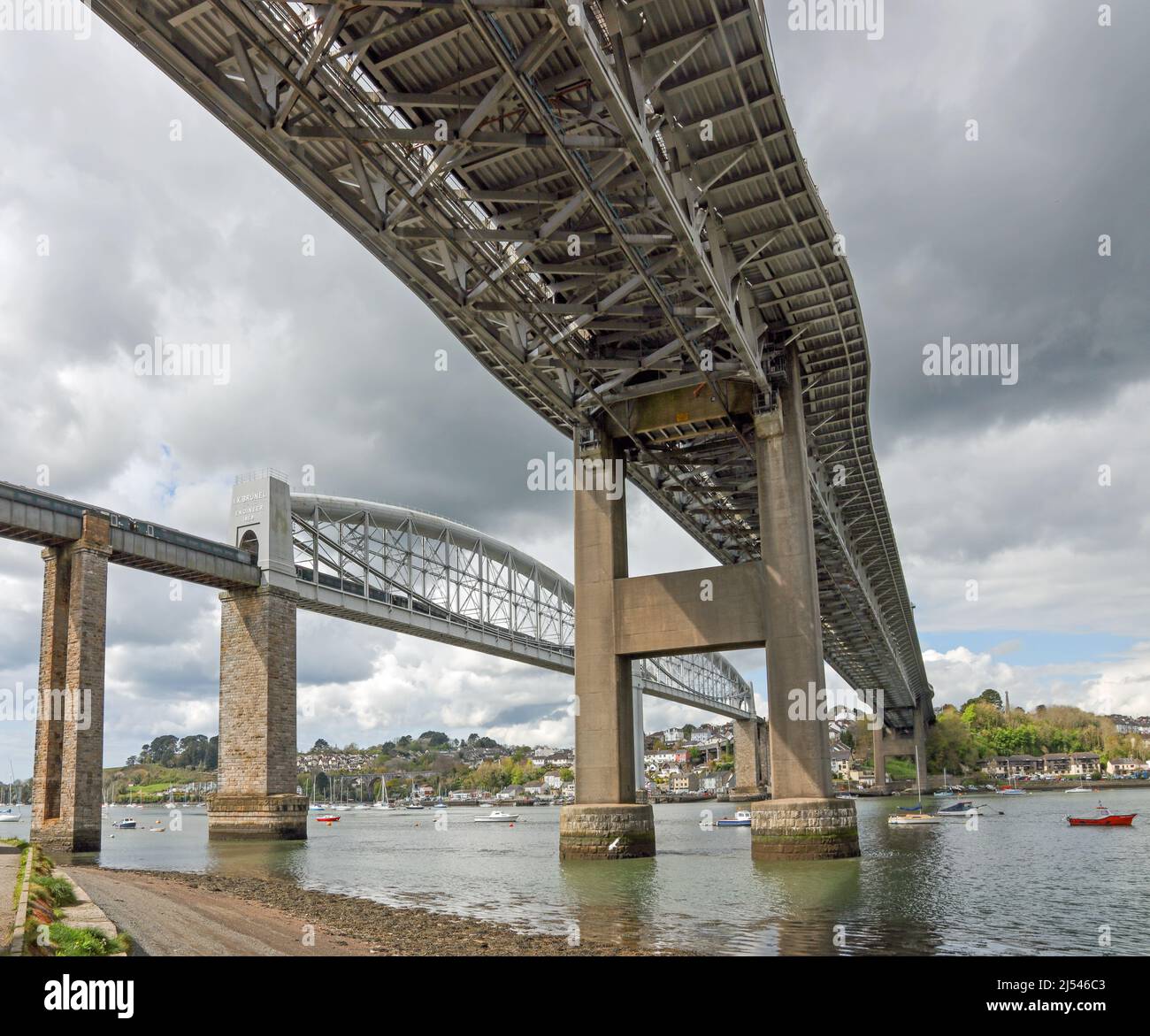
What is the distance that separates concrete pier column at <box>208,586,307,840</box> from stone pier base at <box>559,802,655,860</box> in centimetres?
2978

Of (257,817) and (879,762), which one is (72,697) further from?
(879,762)

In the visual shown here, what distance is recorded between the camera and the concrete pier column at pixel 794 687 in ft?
110

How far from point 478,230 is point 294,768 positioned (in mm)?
47409

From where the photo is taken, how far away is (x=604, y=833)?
120 ft

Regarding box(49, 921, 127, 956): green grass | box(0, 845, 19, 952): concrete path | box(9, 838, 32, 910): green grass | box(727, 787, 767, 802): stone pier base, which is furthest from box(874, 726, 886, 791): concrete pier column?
box(49, 921, 127, 956): green grass

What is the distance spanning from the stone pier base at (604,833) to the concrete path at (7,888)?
18.4 metres

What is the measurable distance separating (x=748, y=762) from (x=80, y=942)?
562 ft

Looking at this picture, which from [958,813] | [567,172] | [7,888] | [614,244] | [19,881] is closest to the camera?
[7,888]

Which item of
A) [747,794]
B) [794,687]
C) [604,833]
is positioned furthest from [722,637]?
[747,794]

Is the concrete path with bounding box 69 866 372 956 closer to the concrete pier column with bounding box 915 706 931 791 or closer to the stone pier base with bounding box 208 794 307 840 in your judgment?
the stone pier base with bounding box 208 794 307 840

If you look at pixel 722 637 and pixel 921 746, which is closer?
pixel 722 637

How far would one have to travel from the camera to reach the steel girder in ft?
69.5
